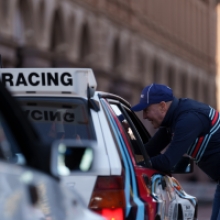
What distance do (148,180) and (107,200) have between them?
81cm

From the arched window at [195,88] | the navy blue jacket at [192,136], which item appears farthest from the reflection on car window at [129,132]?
the arched window at [195,88]

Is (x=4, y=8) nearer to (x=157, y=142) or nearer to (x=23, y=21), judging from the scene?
(x=23, y=21)

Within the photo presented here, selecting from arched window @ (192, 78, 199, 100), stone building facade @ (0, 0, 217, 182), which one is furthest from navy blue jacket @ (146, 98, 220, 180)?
arched window @ (192, 78, 199, 100)

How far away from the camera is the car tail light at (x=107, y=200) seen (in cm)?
566

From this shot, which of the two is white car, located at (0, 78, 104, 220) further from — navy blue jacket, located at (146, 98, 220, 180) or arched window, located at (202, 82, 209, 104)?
arched window, located at (202, 82, 209, 104)

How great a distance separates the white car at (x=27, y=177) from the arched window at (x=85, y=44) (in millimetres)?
37395

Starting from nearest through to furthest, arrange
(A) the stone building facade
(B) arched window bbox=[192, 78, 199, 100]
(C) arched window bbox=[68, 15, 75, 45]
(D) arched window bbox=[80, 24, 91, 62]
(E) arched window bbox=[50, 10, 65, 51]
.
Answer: (A) the stone building facade
(E) arched window bbox=[50, 10, 65, 51]
(C) arched window bbox=[68, 15, 75, 45]
(D) arched window bbox=[80, 24, 91, 62]
(B) arched window bbox=[192, 78, 199, 100]

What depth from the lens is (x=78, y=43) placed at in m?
39.8

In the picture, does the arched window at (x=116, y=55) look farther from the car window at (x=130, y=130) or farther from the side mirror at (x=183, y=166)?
the car window at (x=130, y=130)

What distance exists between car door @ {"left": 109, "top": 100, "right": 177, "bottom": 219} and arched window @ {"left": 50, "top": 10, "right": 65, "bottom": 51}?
30.3 metres

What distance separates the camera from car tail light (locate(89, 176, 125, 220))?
5.66 metres

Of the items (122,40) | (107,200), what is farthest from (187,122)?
(122,40)

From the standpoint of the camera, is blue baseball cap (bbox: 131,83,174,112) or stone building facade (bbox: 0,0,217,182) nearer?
blue baseball cap (bbox: 131,83,174,112)

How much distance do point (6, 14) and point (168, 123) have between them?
25472 mm
